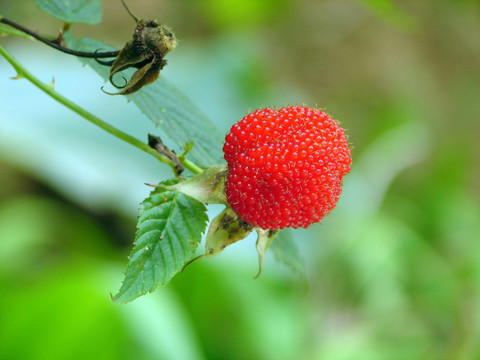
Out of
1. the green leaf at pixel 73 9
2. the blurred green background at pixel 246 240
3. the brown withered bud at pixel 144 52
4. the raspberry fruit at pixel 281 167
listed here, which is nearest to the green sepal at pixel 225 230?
the raspberry fruit at pixel 281 167

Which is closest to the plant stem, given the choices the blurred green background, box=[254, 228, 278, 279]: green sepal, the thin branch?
the thin branch

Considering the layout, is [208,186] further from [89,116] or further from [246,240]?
[246,240]

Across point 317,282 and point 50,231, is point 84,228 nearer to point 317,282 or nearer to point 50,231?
point 50,231

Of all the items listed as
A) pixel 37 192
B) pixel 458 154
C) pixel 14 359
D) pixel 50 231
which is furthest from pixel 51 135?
pixel 458 154

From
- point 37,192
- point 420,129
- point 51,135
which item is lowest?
point 37,192

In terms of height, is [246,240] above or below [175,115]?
below

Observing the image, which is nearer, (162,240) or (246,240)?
(162,240)

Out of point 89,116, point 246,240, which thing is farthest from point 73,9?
point 246,240
